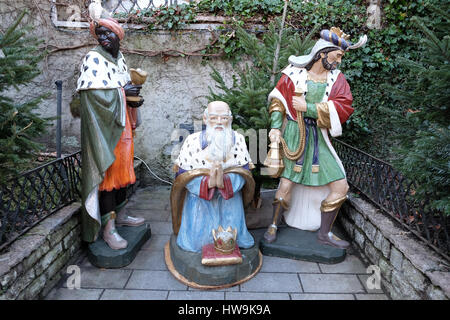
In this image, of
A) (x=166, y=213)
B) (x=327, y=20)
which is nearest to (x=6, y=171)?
(x=166, y=213)

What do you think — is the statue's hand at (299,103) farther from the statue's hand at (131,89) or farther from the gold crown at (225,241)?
the statue's hand at (131,89)

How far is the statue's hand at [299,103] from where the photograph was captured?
350 cm

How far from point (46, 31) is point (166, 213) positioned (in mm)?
4165

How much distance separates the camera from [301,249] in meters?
3.72

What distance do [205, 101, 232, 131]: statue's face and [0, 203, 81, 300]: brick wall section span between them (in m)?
1.91

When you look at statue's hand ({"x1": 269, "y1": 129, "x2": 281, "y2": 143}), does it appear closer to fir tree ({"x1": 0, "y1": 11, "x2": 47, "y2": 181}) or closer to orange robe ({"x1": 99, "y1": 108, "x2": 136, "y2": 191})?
orange robe ({"x1": 99, "y1": 108, "x2": 136, "y2": 191})

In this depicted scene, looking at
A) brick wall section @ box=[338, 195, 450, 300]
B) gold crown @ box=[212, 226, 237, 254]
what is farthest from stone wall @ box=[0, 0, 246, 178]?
brick wall section @ box=[338, 195, 450, 300]

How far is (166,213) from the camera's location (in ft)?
16.9

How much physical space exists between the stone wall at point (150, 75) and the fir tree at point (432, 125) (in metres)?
3.77

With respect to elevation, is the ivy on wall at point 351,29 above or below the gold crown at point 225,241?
above

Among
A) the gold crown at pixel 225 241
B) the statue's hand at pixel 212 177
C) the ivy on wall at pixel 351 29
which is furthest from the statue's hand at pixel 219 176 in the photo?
the ivy on wall at pixel 351 29

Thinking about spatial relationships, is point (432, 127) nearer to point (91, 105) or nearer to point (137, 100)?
point (137, 100)

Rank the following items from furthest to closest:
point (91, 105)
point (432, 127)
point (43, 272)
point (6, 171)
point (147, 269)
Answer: point (147, 269) < point (91, 105) < point (43, 272) < point (6, 171) < point (432, 127)

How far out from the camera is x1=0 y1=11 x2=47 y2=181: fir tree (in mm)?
2648
